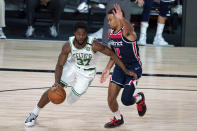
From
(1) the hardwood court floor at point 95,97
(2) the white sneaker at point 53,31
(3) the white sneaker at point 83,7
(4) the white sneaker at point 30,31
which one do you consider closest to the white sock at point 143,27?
(1) the hardwood court floor at point 95,97

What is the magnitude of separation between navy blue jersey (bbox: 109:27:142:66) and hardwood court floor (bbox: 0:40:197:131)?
69 cm

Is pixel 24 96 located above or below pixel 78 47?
below

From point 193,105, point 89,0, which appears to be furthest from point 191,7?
point 193,105

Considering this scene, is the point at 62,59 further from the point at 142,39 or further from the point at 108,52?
the point at 142,39

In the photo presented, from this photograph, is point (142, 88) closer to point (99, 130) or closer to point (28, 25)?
point (99, 130)

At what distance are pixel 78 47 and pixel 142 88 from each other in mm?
2369

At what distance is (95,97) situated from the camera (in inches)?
253

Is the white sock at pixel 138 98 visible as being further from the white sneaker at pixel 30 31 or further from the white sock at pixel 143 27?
the white sneaker at pixel 30 31

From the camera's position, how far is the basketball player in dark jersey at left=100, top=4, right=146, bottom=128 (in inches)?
195

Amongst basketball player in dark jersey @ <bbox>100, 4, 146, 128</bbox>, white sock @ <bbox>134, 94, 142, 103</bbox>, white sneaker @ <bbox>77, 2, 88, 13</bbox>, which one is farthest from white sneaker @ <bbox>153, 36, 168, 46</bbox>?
basketball player in dark jersey @ <bbox>100, 4, 146, 128</bbox>

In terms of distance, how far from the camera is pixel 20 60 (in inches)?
361

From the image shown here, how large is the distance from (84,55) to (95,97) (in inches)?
62.5

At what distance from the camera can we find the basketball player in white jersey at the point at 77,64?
4.85 metres

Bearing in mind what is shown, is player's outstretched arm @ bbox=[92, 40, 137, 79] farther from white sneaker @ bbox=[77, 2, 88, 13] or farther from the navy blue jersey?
white sneaker @ bbox=[77, 2, 88, 13]
